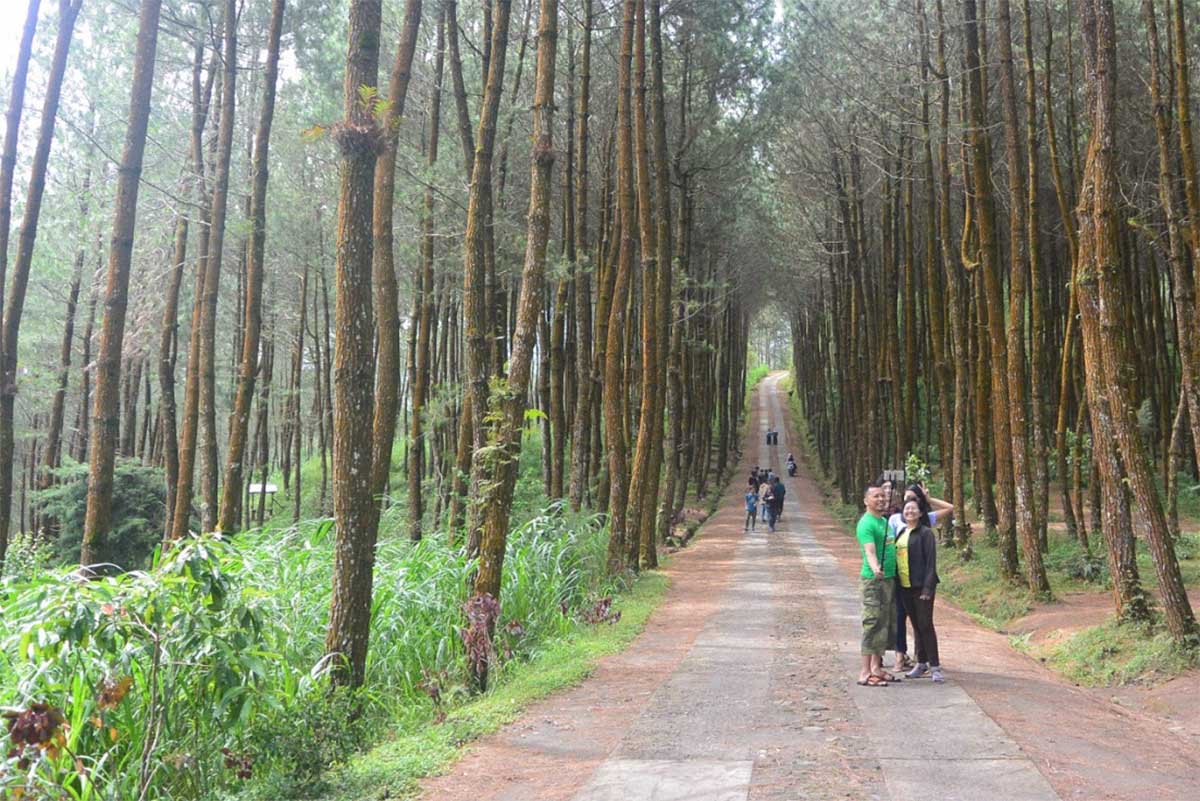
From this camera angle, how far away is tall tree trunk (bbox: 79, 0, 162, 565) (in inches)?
355

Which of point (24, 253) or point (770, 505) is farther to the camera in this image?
point (770, 505)

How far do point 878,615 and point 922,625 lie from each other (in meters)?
0.62

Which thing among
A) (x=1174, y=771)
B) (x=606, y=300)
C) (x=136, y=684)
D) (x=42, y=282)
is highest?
(x=42, y=282)

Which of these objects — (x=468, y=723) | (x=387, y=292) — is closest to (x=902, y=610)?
(x=468, y=723)

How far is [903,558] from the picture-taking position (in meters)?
9.21

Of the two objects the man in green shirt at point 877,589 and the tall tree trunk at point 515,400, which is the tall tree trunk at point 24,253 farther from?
the man in green shirt at point 877,589

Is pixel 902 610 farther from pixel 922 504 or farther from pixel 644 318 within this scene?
pixel 644 318

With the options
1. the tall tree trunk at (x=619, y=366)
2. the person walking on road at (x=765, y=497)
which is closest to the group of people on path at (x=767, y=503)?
the person walking on road at (x=765, y=497)

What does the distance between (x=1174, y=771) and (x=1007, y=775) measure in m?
1.36

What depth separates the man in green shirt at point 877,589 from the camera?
28.6 feet

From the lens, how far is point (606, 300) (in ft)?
62.9

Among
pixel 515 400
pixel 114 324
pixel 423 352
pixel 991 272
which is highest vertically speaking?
pixel 991 272

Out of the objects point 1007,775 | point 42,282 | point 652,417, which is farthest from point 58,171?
point 1007,775

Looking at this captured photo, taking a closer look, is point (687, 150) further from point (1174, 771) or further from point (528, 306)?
point (1174, 771)
